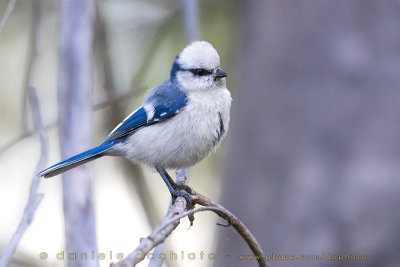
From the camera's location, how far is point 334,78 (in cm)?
429

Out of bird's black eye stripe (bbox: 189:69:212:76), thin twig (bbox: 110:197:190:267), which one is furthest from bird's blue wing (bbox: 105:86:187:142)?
thin twig (bbox: 110:197:190:267)

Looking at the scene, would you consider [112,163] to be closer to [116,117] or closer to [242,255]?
[116,117]

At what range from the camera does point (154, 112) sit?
316cm

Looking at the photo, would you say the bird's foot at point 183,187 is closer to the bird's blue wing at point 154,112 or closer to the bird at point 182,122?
the bird at point 182,122

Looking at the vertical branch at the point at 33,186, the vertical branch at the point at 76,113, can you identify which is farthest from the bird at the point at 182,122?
the vertical branch at the point at 33,186

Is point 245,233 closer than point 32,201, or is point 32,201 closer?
point 245,233

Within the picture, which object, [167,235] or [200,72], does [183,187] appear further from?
[167,235]

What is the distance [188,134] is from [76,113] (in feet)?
2.25

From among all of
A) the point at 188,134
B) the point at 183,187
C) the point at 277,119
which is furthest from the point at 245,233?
the point at 277,119

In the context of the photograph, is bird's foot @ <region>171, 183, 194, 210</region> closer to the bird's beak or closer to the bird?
the bird

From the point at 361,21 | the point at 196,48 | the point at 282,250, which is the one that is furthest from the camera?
the point at 361,21

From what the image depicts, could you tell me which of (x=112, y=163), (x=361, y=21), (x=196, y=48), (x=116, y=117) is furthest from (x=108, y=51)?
(x=361, y=21)

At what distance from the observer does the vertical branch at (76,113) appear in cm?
224

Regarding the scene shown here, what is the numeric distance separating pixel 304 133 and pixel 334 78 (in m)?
0.47
